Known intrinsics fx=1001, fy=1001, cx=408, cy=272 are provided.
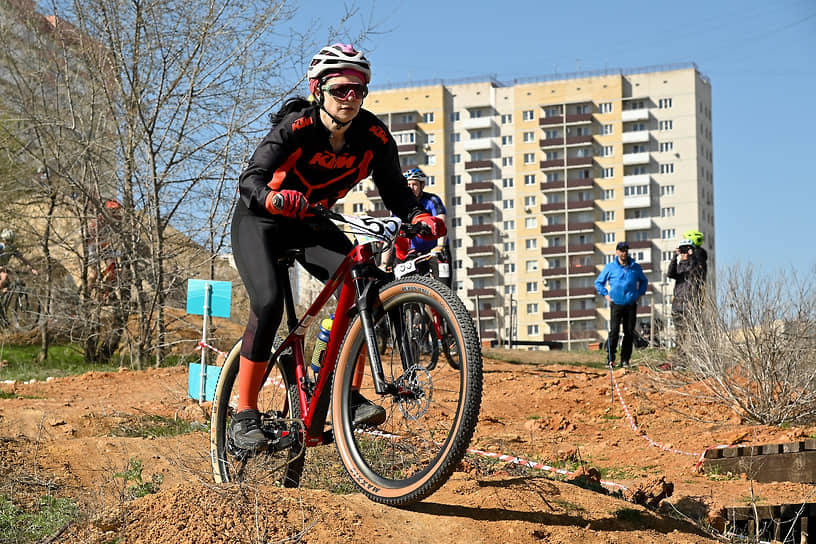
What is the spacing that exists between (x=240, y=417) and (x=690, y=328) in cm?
692

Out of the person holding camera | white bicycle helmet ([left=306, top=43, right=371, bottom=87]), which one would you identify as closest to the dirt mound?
white bicycle helmet ([left=306, top=43, right=371, bottom=87])

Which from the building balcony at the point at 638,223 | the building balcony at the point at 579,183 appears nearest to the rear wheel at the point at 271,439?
the building balcony at the point at 638,223

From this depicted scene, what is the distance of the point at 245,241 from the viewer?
4832 mm

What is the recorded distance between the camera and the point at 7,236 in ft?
54.1

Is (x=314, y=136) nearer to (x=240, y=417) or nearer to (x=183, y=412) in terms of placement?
(x=240, y=417)

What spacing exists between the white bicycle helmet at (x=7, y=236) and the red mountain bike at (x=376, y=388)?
42.0 feet

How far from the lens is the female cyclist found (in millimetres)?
4566

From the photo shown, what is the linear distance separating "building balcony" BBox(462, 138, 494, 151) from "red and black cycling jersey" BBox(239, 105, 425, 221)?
108196 mm

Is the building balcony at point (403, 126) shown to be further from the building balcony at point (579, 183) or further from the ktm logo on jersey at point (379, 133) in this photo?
the ktm logo on jersey at point (379, 133)

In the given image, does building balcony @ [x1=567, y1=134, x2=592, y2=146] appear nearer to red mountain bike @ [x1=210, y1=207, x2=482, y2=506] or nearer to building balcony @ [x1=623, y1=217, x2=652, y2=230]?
building balcony @ [x1=623, y1=217, x2=652, y2=230]

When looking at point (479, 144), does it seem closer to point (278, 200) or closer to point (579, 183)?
point (579, 183)

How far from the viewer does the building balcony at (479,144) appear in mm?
111938

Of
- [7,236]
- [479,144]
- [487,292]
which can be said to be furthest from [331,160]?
[479,144]

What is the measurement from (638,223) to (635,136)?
9.65m
